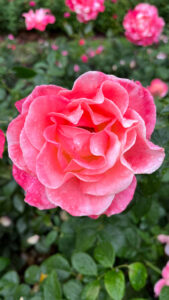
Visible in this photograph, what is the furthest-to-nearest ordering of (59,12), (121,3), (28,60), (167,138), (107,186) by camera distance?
1. (59,12)
2. (121,3)
3. (28,60)
4. (167,138)
5. (107,186)

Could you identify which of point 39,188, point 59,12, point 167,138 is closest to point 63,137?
point 39,188

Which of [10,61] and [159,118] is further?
[10,61]

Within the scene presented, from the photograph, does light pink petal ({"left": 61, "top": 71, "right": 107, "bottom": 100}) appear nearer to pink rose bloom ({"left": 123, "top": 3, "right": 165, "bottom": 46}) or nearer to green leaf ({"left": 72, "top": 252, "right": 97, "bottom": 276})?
green leaf ({"left": 72, "top": 252, "right": 97, "bottom": 276})

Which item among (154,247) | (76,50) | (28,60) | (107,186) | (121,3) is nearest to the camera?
(107,186)

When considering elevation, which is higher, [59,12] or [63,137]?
[63,137]

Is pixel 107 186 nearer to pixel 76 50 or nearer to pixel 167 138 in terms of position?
pixel 167 138

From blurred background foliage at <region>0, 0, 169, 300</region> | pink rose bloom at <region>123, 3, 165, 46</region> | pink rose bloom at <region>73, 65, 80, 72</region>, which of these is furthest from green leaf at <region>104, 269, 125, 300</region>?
pink rose bloom at <region>73, 65, 80, 72</region>

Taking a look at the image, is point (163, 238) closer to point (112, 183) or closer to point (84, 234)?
point (84, 234)

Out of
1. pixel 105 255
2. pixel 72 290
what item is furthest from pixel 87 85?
pixel 72 290
